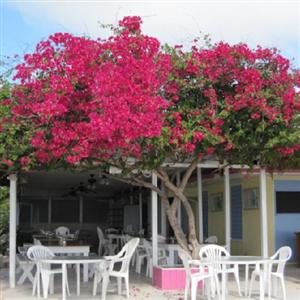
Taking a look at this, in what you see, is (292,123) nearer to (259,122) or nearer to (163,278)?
(259,122)

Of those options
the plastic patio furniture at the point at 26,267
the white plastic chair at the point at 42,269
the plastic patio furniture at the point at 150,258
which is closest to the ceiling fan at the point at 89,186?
the plastic patio furniture at the point at 150,258

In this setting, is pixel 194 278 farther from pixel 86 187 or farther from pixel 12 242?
pixel 86 187

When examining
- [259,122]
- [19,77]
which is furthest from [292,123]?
[19,77]

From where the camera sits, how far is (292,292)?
9.56 meters

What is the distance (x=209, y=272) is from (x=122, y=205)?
Result: 1305 cm

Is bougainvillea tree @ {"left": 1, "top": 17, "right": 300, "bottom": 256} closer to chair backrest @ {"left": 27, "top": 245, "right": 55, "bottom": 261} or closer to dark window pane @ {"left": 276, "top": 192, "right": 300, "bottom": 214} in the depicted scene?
chair backrest @ {"left": 27, "top": 245, "right": 55, "bottom": 261}

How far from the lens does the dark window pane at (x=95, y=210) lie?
886 inches

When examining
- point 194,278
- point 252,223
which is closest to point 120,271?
point 194,278

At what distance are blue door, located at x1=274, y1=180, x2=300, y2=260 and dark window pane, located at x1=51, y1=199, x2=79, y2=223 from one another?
987 cm

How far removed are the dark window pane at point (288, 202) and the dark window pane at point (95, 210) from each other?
31.7ft

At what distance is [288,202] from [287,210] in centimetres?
21

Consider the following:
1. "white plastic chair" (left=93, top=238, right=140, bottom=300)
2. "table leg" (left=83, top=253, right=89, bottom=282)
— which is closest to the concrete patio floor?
"table leg" (left=83, top=253, right=89, bottom=282)

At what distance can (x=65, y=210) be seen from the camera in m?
22.3

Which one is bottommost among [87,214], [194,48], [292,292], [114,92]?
[292,292]
